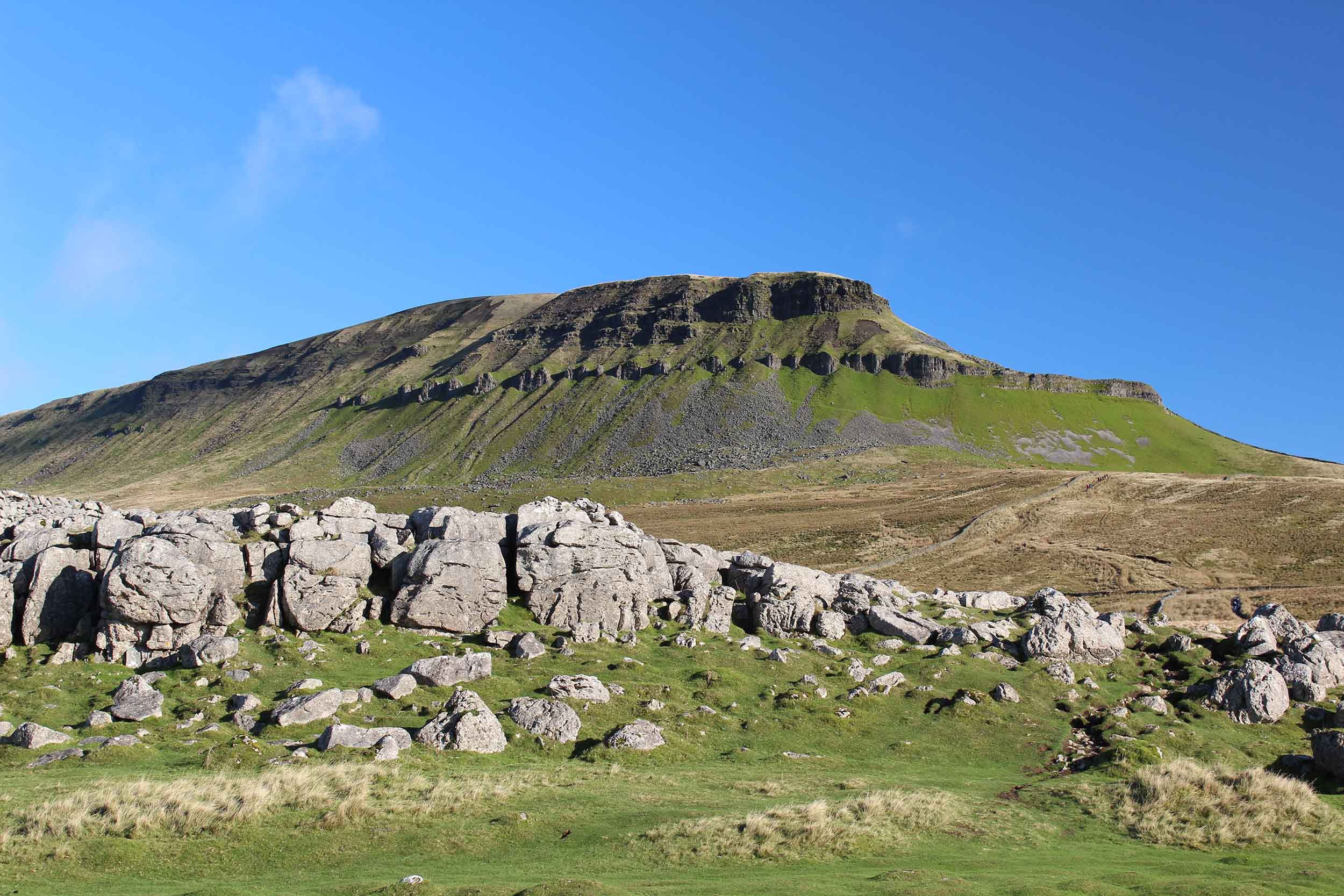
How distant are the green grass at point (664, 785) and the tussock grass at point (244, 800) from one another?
0.51 feet

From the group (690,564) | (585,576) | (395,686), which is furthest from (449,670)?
(690,564)

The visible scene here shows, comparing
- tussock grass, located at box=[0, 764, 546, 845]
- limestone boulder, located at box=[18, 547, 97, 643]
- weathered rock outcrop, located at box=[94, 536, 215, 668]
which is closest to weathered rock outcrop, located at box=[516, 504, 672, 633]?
weathered rock outcrop, located at box=[94, 536, 215, 668]

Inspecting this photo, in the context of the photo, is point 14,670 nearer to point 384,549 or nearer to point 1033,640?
point 384,549

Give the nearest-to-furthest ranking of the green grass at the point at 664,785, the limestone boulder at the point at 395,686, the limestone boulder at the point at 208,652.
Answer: the green grass at the point at 664,785, the limestone boulder at the point at 395,686, the limestone boulder at the point at 208,652

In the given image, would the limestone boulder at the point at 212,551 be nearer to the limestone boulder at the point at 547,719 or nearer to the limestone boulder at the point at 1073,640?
the limestone boulder at the point at 547,719

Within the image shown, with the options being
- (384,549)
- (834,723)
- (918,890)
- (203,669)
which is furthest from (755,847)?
(384,549)

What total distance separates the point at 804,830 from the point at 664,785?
6488 millimetres

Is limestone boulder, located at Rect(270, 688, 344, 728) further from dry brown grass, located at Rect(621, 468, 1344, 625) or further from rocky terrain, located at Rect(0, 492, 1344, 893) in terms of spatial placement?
dry brown grass, located at Rect(621, 468, 1344, 625)

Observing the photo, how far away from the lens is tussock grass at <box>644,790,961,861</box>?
826 inches

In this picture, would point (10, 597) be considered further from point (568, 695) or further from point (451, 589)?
point (568, 695)

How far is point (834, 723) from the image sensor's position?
3434 cm

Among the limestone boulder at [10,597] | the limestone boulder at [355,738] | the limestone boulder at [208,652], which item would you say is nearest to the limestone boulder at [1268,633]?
the limestone boulder at [355,738]

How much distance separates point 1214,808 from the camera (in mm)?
24625

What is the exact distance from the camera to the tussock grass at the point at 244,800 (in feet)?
67.8
